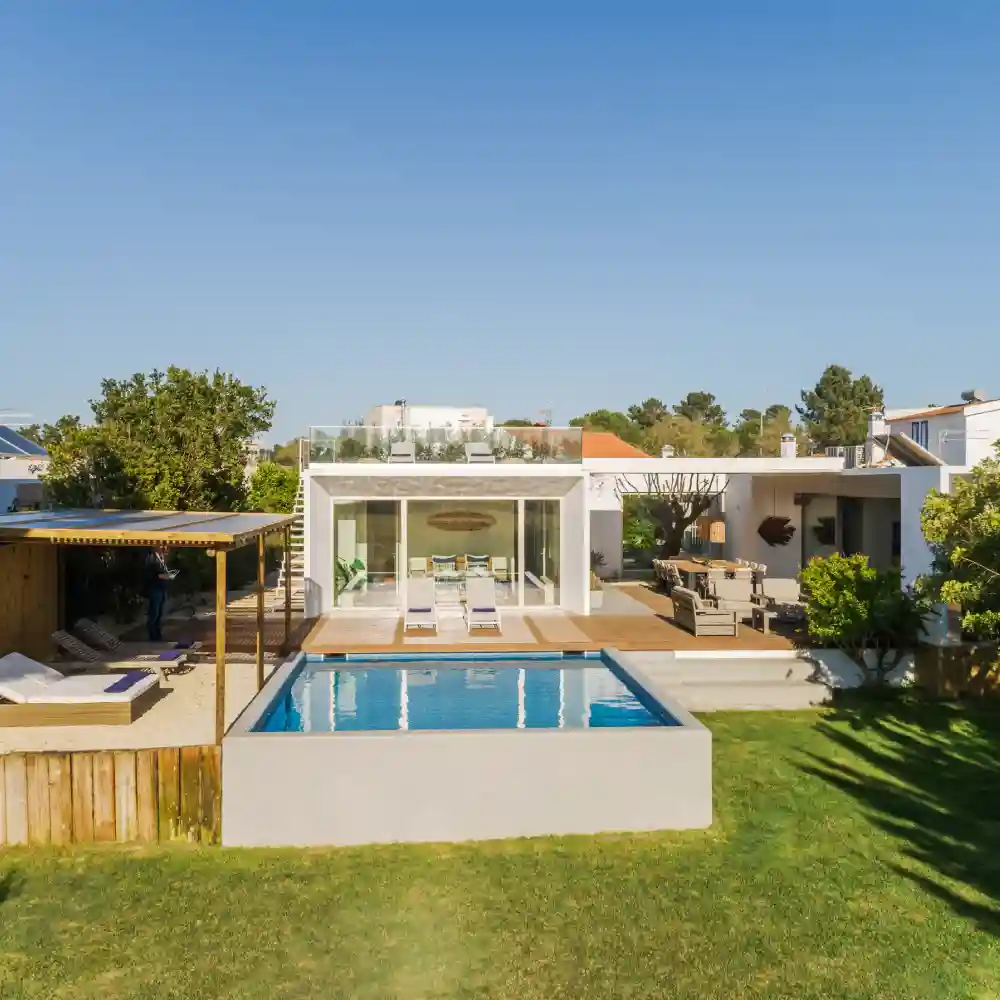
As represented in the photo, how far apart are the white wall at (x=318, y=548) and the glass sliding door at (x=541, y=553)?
4085 mm

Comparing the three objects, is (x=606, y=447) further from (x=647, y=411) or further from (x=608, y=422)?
(x=647, y=411)

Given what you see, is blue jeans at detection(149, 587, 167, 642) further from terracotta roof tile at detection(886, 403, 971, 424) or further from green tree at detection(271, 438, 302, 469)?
green tree at detection(271, 438, 302, 469)

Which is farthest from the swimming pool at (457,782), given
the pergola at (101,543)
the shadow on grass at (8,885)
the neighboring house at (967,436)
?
the neighboring house at (967,436)

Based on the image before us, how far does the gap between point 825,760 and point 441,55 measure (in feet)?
58.3

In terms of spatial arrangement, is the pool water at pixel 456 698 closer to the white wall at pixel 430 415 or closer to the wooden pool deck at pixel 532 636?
the wooden pool deck at pixel 532 636

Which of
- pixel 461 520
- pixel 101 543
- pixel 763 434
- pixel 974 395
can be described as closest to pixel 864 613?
pixel 461 520

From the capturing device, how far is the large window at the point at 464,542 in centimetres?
1855

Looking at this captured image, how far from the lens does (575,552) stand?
18328 mm

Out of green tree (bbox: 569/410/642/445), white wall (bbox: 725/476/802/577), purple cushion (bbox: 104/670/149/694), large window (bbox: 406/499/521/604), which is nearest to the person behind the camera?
purple cushion (bbox: 104/670/149/694)

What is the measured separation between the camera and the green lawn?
6215 millimetres

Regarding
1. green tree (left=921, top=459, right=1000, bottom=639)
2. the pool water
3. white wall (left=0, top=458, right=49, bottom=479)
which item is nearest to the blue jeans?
the pool water

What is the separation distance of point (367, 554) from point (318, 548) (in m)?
1.04

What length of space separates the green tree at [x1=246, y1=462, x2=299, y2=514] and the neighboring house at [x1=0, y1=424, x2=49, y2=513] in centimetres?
622

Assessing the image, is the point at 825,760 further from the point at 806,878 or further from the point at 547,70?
the point at 547,70
